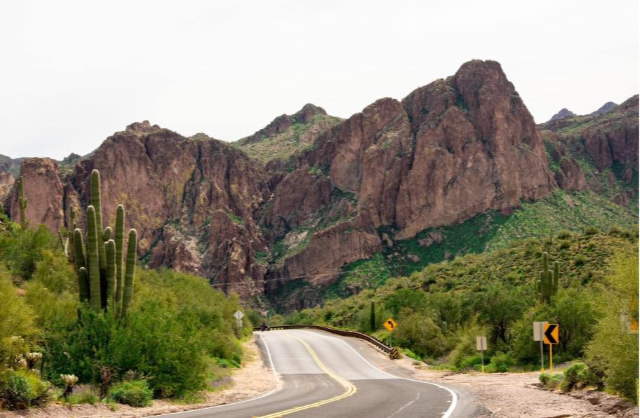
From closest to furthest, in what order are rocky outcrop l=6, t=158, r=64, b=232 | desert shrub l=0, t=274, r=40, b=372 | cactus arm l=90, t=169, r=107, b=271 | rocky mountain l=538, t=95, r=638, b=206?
desert shrub l=0, t=274, r=40, b=372 → cactus arm l=90, t=169, r=107, b=271 → rocky outcrop l=6, t=158, r=64, b=232 → rocky mountain l=538, t=95, r=638, b=206

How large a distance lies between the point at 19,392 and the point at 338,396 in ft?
34.5

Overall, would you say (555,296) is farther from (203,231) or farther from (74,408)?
(203,231)

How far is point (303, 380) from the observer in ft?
109

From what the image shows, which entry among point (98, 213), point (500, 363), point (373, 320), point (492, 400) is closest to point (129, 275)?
point (98, 213)

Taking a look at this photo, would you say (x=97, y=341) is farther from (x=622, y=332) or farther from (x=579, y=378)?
(x=579, y=378)

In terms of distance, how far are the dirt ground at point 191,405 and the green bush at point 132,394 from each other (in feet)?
1.00

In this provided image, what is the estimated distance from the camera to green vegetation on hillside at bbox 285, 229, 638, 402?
66.3ft

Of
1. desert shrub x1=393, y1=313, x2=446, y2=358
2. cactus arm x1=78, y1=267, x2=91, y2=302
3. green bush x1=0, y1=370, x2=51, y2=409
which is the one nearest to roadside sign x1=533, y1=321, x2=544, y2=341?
cactus arm x1=78, y1=267, x2=91, y2=302

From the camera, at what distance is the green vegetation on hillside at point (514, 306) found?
20.2 meters

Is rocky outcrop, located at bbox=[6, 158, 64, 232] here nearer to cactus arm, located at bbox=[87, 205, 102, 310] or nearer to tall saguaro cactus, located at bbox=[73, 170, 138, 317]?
tall saguaro cactus, located at bbox=[73, 170, 138, 317]

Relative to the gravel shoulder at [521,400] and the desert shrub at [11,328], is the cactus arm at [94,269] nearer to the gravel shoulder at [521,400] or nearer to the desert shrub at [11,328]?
the desert shrub at [11,328]

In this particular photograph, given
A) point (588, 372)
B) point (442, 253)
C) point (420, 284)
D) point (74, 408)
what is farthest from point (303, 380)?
point (442, 253)

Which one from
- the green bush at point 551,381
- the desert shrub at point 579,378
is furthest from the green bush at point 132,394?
A: the green bush at point 551,381

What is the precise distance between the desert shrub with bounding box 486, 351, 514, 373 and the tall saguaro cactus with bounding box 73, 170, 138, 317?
2102 centimetres
